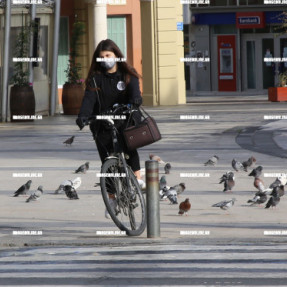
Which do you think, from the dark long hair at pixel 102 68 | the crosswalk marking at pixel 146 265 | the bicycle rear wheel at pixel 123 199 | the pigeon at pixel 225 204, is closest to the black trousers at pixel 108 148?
the bicycle rear wheel at pixel 123 199

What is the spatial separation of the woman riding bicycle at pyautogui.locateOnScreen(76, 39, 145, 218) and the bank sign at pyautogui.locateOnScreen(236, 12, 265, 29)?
40427mm

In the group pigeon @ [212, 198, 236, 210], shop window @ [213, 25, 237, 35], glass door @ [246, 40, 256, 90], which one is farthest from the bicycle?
shop window @ [213, 25, 237, 35]

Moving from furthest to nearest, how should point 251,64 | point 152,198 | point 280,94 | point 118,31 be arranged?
point 251,64 → point 280,94 → point 118,31 → point 152,198

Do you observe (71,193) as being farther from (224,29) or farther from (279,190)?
(224,29)

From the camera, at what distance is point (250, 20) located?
167 ft

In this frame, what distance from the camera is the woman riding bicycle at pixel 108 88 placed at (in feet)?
35.0

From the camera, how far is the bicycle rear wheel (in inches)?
409

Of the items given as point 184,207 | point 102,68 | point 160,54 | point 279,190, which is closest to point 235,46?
point 160,54

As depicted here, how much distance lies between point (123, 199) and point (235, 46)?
135 ft

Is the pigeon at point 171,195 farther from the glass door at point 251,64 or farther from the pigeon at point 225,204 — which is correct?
the glass door at point 251,64

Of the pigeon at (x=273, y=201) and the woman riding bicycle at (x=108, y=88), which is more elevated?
the woman riding bicycle at (x=108, y=88)

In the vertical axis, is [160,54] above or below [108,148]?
above

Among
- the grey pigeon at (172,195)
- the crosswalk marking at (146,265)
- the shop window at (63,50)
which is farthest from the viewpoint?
the shop window at (63,50)

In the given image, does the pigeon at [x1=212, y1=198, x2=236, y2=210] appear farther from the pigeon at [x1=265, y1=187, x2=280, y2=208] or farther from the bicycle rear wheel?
the bicycle rear wheel
